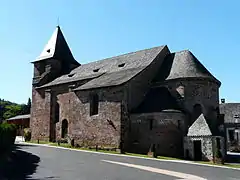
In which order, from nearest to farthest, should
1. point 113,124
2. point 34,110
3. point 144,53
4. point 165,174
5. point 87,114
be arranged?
point 165,174, point 113,124, point 87,114, point 144,53, point 34,110

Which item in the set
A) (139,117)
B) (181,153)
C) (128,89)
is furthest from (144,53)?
(181,153)

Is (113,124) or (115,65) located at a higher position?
(115,65)

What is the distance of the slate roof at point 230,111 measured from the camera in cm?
4448

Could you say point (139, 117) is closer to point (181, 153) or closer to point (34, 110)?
point (181, 153)

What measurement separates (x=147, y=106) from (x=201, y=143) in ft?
20.1

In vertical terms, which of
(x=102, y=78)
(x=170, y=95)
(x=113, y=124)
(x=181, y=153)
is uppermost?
(x=102, y=78)

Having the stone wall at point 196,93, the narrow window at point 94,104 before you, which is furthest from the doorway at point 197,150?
the narrow window at point 94,104

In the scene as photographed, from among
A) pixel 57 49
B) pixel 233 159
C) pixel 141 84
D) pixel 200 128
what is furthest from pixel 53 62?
pixel 233 159

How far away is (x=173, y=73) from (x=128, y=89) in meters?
5.05

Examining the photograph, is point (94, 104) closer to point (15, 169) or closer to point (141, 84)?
point (141, 84)

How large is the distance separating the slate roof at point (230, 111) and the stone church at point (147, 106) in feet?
50.6

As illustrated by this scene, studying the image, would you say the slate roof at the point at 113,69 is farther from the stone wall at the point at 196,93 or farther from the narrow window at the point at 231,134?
the narrow window at the point at 231,134

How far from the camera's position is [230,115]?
45.1 meters

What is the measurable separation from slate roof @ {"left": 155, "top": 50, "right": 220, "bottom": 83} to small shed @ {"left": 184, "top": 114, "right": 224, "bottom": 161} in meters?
4.65
